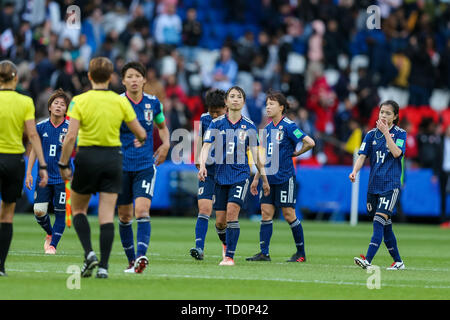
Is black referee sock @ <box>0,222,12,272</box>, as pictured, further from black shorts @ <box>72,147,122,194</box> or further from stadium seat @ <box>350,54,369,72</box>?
stadium seat @ <box>350,54,369,72</box>

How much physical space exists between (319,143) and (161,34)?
6.12m

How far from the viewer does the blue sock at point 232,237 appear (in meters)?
13.3

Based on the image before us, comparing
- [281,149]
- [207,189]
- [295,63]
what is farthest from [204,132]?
[295,63]

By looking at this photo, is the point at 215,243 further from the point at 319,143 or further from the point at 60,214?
the point at 319,143

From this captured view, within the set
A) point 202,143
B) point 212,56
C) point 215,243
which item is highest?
point 212,56

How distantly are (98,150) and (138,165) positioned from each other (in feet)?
4.67

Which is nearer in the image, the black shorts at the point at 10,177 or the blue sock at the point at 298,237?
the black shorts at the point at 10,177

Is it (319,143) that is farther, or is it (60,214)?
(319,143)

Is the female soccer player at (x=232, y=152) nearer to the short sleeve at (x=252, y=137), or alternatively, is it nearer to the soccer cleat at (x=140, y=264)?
the short sleeve at (x=252, y=137)

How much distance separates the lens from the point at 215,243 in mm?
18094

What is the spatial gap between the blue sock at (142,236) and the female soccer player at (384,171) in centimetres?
300

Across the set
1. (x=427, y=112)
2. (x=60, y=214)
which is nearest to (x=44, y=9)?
(x=427, y=112)

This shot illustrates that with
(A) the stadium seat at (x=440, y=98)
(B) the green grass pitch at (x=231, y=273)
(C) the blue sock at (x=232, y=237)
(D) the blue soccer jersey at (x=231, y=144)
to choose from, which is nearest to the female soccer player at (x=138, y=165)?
(B) the green grass pitch at (x=231, y=273)
